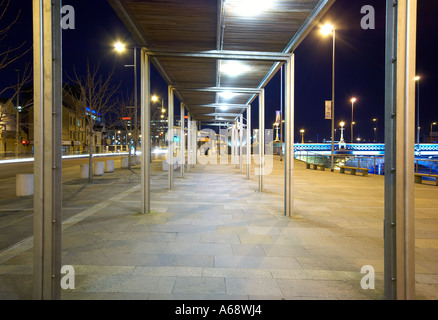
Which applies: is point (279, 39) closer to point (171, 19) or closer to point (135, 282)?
point (171, 19)

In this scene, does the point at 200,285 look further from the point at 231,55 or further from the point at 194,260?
the point at 231,55

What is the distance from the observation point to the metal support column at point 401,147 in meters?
2.94

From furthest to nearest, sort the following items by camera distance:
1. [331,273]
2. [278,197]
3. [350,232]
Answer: [278,197]
[350,232]
[331,273]

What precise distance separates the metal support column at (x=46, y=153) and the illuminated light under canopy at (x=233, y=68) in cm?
664

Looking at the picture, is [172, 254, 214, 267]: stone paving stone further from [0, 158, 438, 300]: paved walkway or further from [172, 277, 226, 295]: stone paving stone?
[172, 277, 226, 295]: stone paving stone

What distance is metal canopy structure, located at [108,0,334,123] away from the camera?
5523mm

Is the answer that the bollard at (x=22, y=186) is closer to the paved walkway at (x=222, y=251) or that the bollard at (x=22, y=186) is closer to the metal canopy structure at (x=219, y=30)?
the paved walkway at (x=222, y=251)

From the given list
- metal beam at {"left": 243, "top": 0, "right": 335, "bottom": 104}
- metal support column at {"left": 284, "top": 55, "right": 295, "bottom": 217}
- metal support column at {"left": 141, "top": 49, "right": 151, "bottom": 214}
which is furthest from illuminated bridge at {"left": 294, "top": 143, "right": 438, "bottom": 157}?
metal support column at {"left": 141, "top": 49, "right": 151, "bottom": 214}

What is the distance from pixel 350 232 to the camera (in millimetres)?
5941

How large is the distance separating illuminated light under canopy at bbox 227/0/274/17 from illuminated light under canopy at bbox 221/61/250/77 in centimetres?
323
